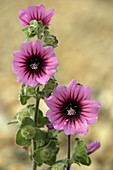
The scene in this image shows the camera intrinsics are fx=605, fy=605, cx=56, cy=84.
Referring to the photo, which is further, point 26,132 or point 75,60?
point 75,60

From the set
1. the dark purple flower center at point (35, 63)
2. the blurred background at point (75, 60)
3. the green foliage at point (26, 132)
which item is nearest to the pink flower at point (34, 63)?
the dark purple flower center at point (35, 63)

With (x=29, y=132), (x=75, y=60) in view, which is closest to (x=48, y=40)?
(x=29, y=132)

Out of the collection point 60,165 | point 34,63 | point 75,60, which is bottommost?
point 60,165

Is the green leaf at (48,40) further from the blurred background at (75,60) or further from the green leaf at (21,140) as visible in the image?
the blurred background at (75,60)

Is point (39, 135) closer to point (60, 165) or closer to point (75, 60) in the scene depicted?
point (60, 165)

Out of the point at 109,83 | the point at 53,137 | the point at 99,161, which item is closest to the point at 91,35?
the point at 109,83

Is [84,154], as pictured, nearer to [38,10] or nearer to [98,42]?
[38,10]
